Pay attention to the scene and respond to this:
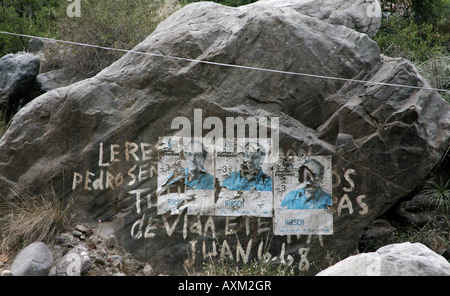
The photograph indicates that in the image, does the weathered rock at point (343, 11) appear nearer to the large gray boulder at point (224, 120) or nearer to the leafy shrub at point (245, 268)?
the large gray boulder at point (224, 120)

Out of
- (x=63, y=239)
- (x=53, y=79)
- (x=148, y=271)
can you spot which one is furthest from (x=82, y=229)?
(x=53, y=79)

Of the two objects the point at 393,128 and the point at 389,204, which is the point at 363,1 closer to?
the point at 393,128

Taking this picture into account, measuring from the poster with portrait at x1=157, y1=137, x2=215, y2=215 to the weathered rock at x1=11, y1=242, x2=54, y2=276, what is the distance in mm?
1615

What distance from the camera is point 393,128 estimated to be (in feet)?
21.5

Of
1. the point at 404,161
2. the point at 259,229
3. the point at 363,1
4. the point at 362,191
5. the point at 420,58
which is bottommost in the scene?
the point at 259,229

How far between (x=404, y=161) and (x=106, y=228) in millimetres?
4384

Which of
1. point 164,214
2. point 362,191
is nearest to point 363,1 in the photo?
point 362,191

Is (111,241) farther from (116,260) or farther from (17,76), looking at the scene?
(17,76)

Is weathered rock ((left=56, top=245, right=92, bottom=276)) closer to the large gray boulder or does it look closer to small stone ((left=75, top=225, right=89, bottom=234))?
small stone ((left=75, top=225, right=89, bottom=234))

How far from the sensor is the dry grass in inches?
245

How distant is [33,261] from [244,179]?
3.01 m

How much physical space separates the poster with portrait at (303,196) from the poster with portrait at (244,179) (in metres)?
0.16

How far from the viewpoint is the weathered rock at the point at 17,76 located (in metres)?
9.64

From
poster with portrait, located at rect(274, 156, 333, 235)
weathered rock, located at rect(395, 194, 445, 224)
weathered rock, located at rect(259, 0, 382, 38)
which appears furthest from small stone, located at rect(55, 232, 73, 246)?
weathered rock, located at rect(259, 0, 382, 38)
